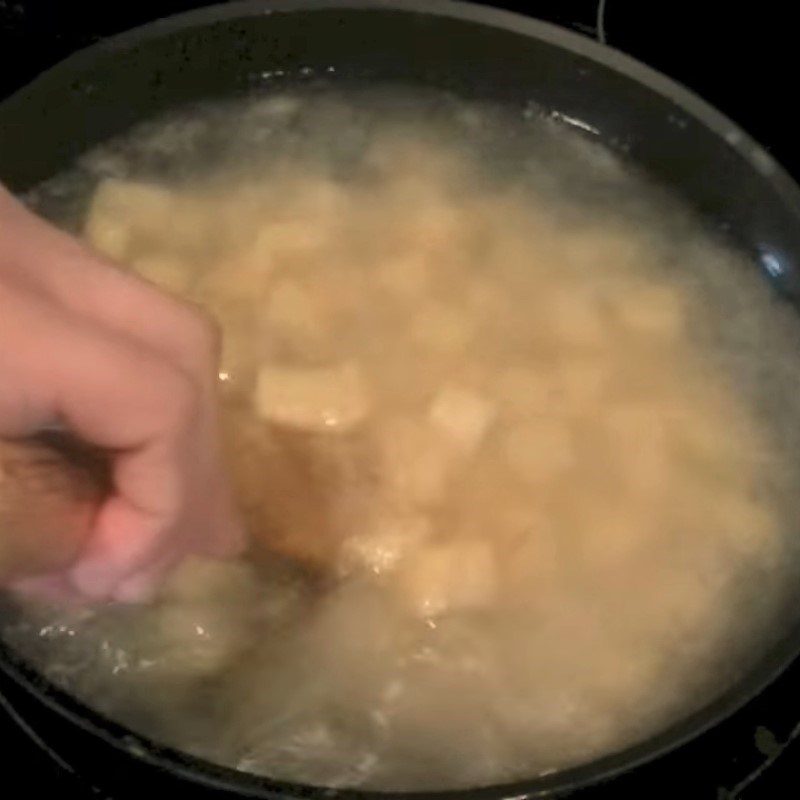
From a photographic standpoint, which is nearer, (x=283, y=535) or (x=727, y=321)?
(x=283, y=535)

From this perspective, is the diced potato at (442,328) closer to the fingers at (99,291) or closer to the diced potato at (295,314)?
the diced potato at (295,314)

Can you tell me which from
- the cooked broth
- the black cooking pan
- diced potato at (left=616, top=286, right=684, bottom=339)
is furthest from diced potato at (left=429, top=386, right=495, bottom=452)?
the black cooking pan

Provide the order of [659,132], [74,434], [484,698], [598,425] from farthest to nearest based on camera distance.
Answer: [659,132]
[598,425]
[484,698]
[74,434]

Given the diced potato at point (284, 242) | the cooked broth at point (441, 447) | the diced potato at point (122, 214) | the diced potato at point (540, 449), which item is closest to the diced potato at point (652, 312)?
the cooked broth at point (441, 447)

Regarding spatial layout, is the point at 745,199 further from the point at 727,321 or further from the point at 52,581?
the point at 52,581

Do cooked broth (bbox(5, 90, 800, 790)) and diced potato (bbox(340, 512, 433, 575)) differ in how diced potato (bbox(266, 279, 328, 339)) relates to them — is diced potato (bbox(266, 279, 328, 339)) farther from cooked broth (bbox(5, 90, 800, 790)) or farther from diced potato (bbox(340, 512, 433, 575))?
diced potato (bbox(340, 512, 433, 575))

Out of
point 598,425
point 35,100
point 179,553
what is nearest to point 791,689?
point 598,425

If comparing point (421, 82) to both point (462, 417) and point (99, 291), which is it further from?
point (99, 291)
